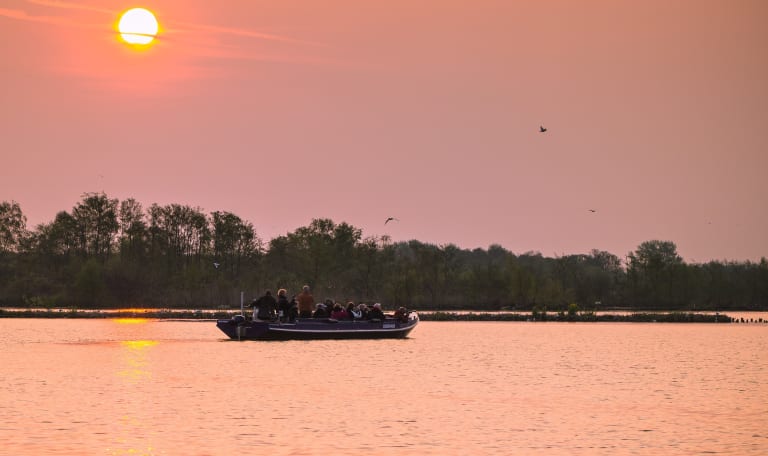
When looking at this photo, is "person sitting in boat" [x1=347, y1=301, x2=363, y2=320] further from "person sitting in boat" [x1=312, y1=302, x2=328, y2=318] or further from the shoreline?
the shoreline

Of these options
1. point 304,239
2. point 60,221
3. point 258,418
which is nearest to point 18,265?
point 60,221

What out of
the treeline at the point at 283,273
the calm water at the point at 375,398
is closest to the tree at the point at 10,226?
the treeline at the point at 283,273

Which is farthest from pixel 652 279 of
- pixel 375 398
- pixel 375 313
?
pixel 375 398

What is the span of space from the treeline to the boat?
6082cm

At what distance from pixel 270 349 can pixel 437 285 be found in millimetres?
89256

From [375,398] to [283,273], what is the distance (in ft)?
403

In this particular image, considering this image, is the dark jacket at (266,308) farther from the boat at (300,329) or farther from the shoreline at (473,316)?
the shoreline at (473,316)

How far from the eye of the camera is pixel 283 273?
155750 mm

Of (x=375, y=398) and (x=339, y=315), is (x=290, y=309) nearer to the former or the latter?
(x=339, y=315)

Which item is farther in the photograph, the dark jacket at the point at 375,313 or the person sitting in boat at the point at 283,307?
the dark jacket at the point at 375,313

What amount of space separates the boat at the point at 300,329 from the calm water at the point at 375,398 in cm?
58

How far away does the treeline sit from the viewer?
418ft

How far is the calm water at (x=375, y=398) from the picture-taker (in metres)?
24.5

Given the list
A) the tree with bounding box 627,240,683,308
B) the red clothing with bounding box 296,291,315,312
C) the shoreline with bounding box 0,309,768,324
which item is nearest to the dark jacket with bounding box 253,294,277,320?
the red clothing with bounding box 296,291,315,312
